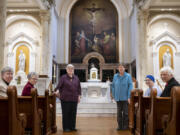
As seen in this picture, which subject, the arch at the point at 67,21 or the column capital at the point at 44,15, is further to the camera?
the arch at the point at 67,21

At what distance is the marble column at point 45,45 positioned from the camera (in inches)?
474

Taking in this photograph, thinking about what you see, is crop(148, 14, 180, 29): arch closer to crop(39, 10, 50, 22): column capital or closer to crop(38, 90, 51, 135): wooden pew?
crop(39, 10, 50, 22): column capital

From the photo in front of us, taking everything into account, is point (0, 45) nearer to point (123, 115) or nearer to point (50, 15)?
point (123, 115)

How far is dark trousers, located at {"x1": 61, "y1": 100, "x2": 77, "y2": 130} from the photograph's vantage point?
16.6 ft

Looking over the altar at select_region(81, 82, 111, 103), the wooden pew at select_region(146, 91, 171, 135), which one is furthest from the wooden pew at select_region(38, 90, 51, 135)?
the altar at select_region(81, 82, 111, 103)

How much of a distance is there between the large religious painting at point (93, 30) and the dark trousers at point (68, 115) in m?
10.9

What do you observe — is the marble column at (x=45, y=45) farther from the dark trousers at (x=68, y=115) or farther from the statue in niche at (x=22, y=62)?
the dark trousers at (x=68, y=115)

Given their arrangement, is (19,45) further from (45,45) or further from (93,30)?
(93,30)

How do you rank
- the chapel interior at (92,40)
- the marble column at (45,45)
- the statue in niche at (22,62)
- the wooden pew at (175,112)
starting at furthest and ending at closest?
the statue in niche at (22,62), the marble column at (45,45), the chapel interior at (92,40), the wooden pew at (175,112)

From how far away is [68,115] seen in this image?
5.10 meters

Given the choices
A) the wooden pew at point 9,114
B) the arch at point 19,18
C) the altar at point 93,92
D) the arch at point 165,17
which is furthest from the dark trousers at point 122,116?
the arch at point 19,18

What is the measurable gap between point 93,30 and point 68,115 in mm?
12064

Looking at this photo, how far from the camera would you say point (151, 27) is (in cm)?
1296

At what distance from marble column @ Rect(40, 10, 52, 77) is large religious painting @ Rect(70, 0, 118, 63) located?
3965 mm
